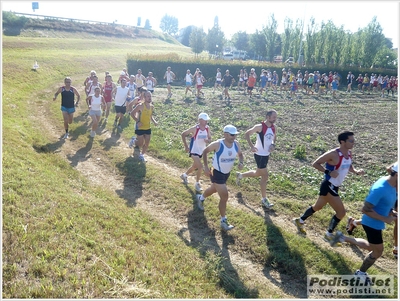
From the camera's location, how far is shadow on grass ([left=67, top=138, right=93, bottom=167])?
969 cm

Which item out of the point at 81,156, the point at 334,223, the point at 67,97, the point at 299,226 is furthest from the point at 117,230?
the point at 67,97

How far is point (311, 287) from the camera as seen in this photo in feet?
17.6

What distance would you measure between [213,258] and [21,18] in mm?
58732

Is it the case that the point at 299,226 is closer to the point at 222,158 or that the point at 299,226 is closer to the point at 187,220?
the point at 222,158

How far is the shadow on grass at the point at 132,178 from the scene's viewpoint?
7949mm

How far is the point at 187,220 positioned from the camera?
279 inches

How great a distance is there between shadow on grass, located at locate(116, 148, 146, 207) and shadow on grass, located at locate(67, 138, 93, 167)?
1200 millimetres

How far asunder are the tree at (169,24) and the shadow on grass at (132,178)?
130818 mm

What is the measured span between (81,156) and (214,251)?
234 inches

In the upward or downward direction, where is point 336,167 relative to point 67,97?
downward

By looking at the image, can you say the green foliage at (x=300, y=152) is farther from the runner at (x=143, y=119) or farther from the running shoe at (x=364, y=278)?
the running shoe at (x=364, y=278)

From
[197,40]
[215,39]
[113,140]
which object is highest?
[215,39]

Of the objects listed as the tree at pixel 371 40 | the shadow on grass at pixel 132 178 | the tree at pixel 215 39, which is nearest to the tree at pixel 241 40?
the tree at pixel 215 39

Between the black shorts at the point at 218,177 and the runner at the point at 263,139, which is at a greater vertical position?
the runner at the point at 263,139
